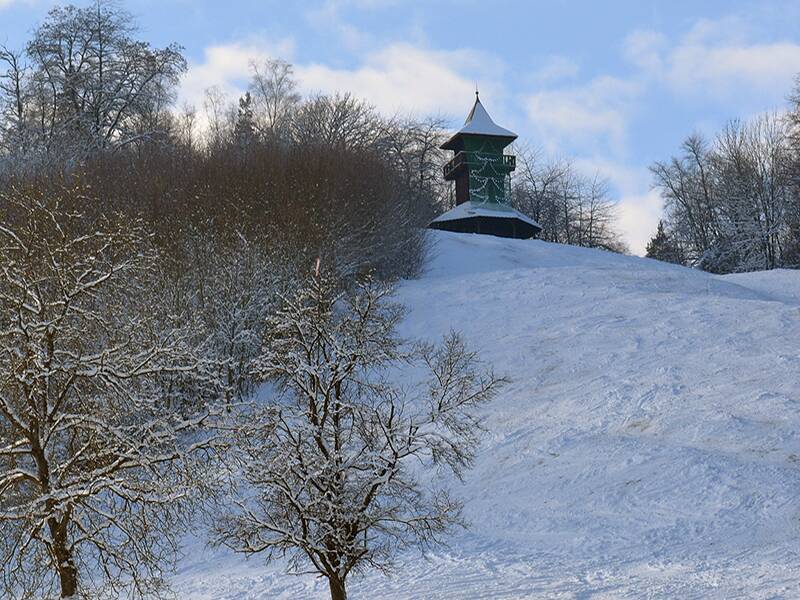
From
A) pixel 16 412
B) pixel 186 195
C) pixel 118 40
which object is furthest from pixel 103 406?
pixel 118 40

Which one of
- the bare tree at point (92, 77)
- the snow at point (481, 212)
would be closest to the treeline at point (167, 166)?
the bare tree at point (92, 77)

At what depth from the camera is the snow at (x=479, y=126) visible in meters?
44.5

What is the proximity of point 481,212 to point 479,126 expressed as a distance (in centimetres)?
537

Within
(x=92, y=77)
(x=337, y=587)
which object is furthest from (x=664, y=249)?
(x=337, y=587)

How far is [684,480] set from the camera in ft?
42.3

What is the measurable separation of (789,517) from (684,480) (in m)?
1.62

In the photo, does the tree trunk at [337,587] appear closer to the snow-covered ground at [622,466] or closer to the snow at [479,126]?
the snow-covered ground at [622,466]

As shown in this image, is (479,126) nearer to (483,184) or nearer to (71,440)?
(483,184)

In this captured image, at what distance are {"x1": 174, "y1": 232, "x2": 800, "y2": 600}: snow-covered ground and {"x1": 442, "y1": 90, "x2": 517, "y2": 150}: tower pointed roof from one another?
22.7 m

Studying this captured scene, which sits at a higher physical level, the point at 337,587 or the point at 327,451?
the point at 327,451

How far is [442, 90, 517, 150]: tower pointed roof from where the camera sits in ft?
146

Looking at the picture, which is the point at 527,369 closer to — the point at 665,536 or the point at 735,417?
the point at 735,417

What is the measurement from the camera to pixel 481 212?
42.3 metres

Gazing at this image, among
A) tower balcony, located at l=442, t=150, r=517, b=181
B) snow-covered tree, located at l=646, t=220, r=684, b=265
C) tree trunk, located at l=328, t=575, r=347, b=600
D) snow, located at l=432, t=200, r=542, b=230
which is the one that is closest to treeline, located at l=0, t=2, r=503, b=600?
tree trunk, located at l=328, t=575, r=347, b=600
